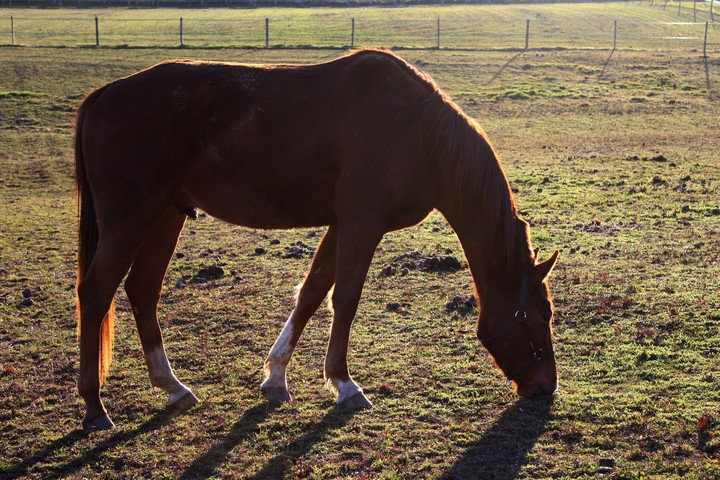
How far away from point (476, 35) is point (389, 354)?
39802 mm

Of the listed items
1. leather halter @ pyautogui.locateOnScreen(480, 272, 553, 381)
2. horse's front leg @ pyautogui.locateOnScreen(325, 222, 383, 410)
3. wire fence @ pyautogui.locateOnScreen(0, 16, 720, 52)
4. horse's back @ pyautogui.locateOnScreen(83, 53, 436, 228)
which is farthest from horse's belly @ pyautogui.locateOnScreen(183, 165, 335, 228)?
wire fence @ pyautogui.locateOnScreen(0, 16, 720, 52)

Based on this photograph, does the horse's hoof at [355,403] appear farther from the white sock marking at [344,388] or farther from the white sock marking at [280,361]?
the white sock marking at [280,361]

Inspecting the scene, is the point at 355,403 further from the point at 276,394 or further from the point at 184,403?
the point at 184,403

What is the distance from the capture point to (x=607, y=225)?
1103cm

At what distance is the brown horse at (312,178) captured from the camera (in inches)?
222

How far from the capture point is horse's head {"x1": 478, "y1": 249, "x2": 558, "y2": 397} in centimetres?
563

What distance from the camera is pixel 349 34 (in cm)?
4134

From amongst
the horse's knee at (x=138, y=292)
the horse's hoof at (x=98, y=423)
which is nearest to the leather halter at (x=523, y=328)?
the horse's knee at (x=138, y=292)

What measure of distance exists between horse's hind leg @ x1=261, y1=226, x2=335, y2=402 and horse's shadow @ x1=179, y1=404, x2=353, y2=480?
238 millimetres

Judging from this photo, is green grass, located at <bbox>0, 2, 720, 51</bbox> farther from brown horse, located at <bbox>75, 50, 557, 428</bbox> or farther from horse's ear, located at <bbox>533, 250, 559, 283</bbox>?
horse's ear, located at <bbox>533, 250, 559, 283</bbox>

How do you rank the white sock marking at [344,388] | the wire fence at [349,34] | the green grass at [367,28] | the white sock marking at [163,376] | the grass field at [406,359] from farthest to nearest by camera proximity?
1. the green grass at [367,28]
2. the wire fence at [349,34]
3. the white sock marking at [163,376]
4. the white sock marking at [344,388]
5. the grass field at [406,359]

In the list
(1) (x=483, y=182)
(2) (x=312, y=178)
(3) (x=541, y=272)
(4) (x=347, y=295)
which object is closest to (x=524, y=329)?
(3) (x=541, y=272)

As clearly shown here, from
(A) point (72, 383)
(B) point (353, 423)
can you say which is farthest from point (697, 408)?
(A) point (72, 383)

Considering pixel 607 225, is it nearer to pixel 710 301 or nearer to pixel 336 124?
pixel 710 301
